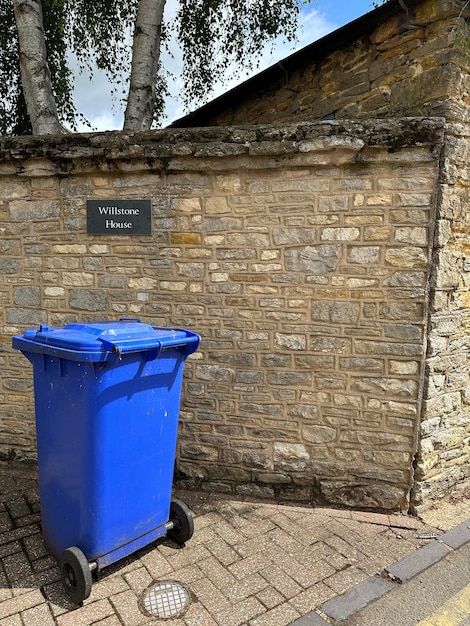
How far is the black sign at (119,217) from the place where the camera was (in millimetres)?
3410

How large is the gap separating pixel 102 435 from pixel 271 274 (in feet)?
5.62

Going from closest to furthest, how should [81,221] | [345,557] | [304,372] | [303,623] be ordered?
[303,623], [345,557], [304,372], [81,221]

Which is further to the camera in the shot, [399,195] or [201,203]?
[201,203]

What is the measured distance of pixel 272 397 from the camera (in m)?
3.36

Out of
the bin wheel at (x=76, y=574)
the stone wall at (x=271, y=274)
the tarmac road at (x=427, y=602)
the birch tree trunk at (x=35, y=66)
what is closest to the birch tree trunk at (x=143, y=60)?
the birch tree trunk at (x=35, y=66)

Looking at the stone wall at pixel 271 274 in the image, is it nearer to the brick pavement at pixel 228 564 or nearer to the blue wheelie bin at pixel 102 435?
the brick pavement at pixel 228 564

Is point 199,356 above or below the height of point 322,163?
below

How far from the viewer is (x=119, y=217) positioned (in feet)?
11.3

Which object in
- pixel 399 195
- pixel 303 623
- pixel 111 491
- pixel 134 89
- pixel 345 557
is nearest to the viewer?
pixel 303 623

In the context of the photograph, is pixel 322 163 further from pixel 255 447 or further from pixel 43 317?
pixel 43 317

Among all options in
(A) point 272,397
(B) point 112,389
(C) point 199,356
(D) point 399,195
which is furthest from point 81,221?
(D) point 399,195

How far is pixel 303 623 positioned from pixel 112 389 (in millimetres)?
1545

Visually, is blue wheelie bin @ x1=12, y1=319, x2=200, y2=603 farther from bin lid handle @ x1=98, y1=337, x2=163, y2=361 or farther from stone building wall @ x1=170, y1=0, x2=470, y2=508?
stone building wall @ x1=170, y1=0, x2=470, y2=508

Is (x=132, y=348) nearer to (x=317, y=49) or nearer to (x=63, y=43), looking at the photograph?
(x=317, y=49)
